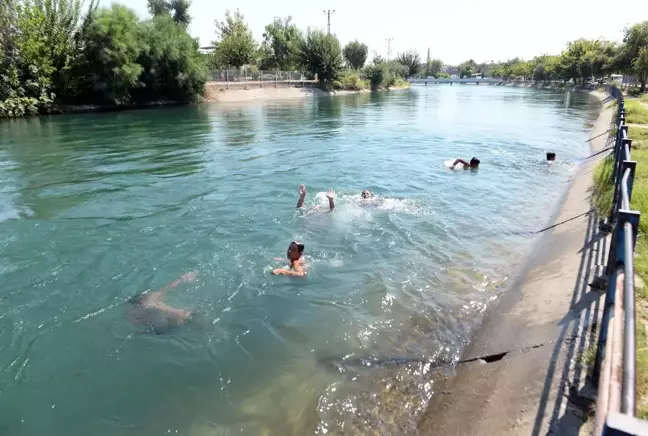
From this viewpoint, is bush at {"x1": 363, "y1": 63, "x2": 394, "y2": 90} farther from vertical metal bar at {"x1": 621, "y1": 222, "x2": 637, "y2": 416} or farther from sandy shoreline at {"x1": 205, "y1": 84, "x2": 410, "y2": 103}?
vertical metal bar at {"x1": 621, "y1": 222, "x2": 637, "y2": 416}

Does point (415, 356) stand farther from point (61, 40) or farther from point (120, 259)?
point (61, 40)

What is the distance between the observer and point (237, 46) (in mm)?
74938

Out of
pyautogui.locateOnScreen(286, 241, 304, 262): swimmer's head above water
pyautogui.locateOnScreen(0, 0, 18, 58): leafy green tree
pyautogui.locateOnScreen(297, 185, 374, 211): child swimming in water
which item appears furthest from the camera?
pyautogui.locateOnScreen(0, 0, 18, 58): leafy green tree

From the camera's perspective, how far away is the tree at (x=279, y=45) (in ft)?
284

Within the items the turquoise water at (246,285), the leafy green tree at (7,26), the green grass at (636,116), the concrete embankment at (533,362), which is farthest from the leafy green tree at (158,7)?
the concrete embankment at (533,362)

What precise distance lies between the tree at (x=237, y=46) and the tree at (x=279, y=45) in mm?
7381

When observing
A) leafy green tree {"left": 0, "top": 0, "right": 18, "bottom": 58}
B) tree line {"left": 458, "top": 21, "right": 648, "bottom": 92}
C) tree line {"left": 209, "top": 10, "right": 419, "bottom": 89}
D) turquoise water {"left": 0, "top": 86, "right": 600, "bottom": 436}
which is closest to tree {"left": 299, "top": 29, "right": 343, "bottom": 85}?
tree line {"left": 209, "top": 10, "right": 419, "bottom": 89}

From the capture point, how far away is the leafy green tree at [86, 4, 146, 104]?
136 feet

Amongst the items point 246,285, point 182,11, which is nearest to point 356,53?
point 182,11

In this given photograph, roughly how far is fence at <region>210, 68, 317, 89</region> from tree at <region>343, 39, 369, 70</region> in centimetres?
2983

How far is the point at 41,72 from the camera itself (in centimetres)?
3919

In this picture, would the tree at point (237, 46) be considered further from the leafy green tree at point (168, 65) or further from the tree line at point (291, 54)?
the leafy green tree at point (168, 65)

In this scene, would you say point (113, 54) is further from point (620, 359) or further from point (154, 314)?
point (620, 359)

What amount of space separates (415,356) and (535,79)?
5215 inches
